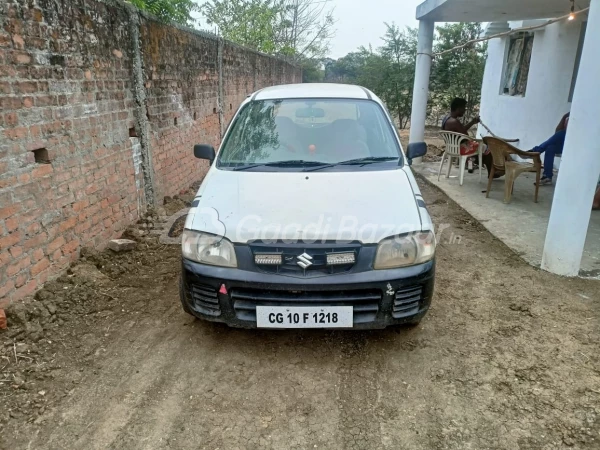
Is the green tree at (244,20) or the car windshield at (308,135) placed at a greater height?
the green tree at (244,20)

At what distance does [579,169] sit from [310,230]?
8.51 ft

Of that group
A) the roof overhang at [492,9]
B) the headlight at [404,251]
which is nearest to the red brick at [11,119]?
the headlight at [404,251]

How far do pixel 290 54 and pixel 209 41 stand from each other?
12936mm

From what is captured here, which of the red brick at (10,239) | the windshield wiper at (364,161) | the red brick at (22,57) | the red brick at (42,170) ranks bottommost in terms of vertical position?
the red brick at (10,239)

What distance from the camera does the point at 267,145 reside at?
3.67 meters

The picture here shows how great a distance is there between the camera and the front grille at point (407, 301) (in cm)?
274

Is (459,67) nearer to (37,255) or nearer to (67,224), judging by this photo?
(67,224)

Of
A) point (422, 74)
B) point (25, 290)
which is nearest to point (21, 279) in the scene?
point (25, 290)

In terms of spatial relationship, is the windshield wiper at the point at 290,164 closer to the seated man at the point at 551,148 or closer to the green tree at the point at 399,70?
the seated man at the point at 551,148

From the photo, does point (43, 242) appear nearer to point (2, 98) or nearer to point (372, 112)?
point (2, 98)

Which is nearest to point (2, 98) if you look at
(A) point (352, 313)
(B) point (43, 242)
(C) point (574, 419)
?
(B) point (43, 242)

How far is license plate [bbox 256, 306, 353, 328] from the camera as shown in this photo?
268cm

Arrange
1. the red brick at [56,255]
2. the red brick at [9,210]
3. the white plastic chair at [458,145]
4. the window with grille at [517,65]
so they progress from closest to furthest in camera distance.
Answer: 1. the red brick at [9,210]
2. the red brick at [56,255]
3. the white plastic chair at [458,145]
4. the window with grille at [517,65]

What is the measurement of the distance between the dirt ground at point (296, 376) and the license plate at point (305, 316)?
12.5 inches
